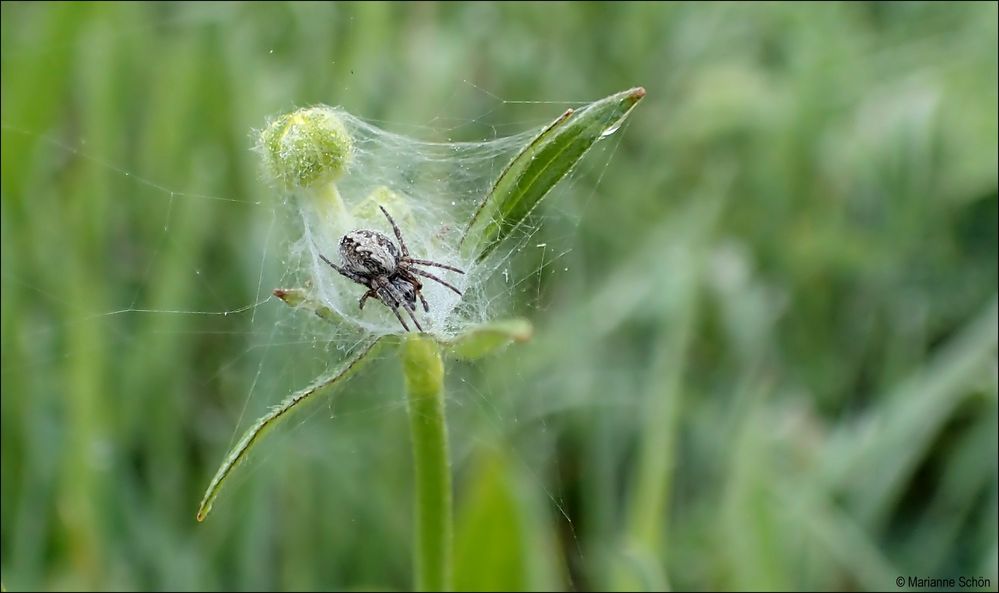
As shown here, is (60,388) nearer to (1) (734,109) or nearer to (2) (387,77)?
(2) (387,77)

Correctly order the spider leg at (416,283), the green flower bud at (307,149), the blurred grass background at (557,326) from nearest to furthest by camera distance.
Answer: the green flower bud at (307,149) → the spider leg at (416,283) → the blurred grass background at (557,326)

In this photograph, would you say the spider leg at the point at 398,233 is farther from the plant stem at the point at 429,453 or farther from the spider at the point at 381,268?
the plant stem at the point at 429,453

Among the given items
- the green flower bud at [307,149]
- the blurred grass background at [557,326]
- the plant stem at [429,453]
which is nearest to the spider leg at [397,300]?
the plant stem at [429,453]

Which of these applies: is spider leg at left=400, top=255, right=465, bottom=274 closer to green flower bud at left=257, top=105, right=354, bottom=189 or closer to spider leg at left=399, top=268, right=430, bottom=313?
spider leg at left=399, top=268, right=430, bottom=313

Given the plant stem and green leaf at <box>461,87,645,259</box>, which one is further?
the plant stem

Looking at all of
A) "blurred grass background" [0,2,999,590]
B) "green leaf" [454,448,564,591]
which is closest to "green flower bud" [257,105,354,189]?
"blurred grass background" [0,2,999,590]

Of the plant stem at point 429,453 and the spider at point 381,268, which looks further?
the spider at point 381,268

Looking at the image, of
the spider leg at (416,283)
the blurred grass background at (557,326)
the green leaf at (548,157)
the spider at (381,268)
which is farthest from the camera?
the blurred grass background at (557,326)
